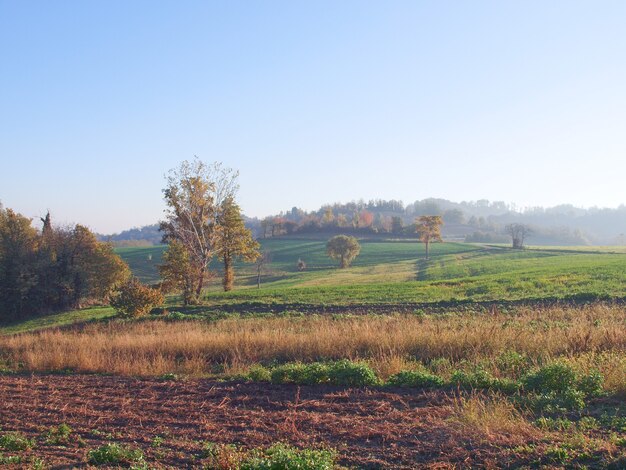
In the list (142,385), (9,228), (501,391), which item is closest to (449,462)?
(501,391)

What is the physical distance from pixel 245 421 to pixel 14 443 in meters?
3.08

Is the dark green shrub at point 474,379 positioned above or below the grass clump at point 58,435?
below

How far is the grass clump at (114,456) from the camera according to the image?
5734 millimetres

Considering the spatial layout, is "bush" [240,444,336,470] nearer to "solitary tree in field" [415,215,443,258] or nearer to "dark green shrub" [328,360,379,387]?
"dark green shrub" [328,360,379,387]

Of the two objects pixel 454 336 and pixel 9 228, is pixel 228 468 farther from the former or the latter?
pixel 9 228

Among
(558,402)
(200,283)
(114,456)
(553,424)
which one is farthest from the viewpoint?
(200,283)

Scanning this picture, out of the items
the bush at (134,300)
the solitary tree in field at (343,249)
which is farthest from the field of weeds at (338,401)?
the solitary tree in field at (343,249)

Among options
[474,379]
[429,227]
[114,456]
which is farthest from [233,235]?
[429,227]

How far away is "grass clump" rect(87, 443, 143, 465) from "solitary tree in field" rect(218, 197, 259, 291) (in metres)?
32.8

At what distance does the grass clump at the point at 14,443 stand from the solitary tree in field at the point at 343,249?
62376mm

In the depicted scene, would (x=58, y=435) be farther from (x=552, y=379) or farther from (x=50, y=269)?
(x=50, y=269)

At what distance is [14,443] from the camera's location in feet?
20.8

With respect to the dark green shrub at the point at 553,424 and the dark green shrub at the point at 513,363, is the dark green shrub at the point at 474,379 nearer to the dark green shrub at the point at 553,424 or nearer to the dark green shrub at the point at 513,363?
the dark green shrub at the point at 513,363

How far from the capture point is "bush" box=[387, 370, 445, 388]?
8398 millimetres
